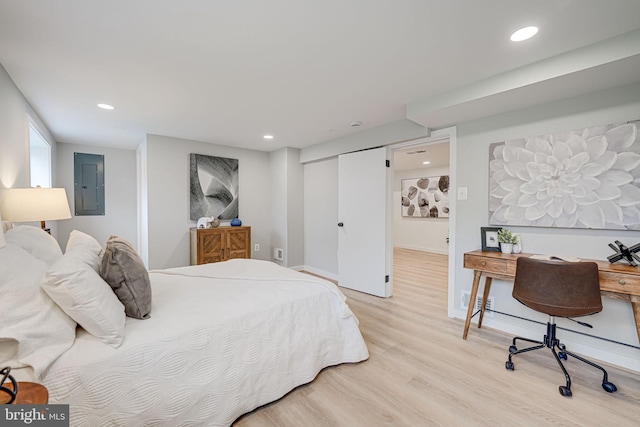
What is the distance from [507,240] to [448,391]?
1478mm

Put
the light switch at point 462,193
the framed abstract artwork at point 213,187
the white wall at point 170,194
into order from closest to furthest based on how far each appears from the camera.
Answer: the light switch at point 462,193, the white wall at point 170,194, the framed abstract artwork at point 213,187

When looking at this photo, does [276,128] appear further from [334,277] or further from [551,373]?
[551,373]

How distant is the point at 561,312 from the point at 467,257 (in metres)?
0.77

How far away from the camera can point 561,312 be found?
1870mm

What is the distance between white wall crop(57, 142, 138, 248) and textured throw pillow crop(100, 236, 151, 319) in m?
4.15

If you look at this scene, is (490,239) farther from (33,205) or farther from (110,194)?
(110,194)

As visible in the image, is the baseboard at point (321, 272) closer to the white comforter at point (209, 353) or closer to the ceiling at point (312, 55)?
the white comforter at point (209, 353)

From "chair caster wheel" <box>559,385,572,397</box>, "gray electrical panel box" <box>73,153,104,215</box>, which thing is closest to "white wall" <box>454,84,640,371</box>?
"chair caster wheel" <box>559,385,572,397</box>

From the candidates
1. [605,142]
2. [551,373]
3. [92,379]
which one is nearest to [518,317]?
[551,373]

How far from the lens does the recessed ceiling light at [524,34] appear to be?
5.28 feet

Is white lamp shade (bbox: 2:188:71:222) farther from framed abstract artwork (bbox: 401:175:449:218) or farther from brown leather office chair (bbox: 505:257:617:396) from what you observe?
framed abstract artwork (bbox: 401:175:449:218)

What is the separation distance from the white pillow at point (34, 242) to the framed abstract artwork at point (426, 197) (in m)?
6.89

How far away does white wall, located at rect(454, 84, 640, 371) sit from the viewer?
2047 mm

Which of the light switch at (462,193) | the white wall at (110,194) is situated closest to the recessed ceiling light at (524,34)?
the light switch at (462,193)
